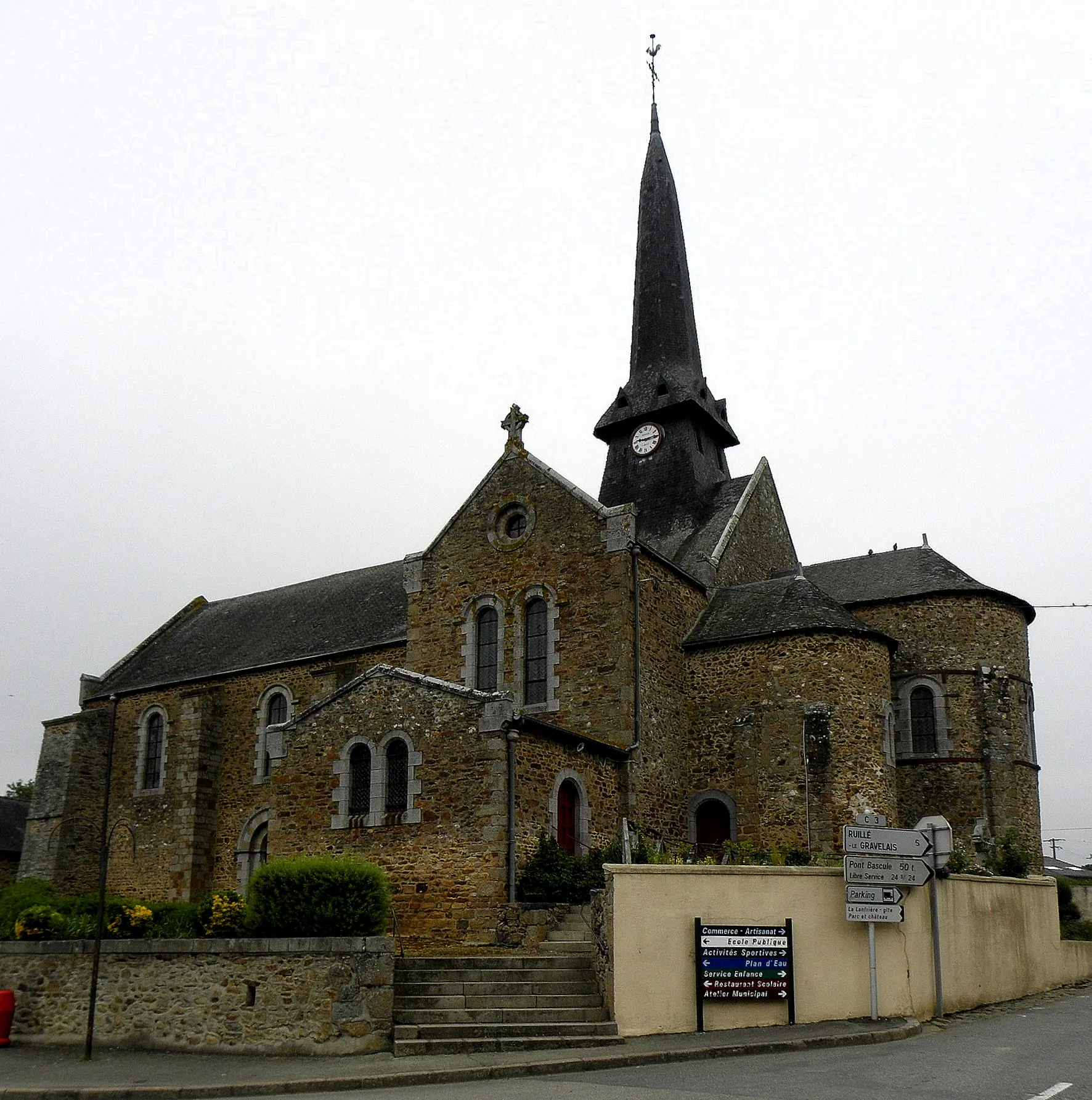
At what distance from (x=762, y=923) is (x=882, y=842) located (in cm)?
200

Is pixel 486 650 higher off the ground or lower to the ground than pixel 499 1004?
higher

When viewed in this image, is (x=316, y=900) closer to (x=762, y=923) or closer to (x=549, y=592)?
(x=762, y=923)

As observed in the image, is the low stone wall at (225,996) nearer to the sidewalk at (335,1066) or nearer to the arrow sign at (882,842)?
the sidewalk at (335,1066)

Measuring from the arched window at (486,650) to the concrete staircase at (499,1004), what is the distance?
8698 mm

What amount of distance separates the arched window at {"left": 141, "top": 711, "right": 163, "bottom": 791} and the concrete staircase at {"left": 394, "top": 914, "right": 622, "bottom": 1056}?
58.5 feet

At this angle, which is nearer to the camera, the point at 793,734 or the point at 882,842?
the point at 882,842

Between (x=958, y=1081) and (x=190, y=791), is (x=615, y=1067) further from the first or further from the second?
(x=190, y=791)

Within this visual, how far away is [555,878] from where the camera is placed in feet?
57.1

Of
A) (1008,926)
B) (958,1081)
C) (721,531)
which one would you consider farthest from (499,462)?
(958,1081)

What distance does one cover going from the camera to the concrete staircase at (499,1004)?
41.4 feet

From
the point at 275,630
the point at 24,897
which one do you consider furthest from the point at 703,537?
the point at 24,897

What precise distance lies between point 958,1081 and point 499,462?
16455 mm

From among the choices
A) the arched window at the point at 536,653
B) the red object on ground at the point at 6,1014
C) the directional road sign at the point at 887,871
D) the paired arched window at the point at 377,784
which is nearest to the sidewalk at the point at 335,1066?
the red object on ground at the point at 6,1014

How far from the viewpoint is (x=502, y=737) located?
1759cm
